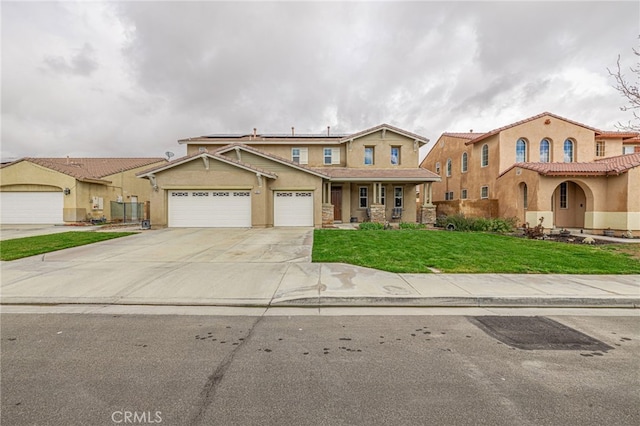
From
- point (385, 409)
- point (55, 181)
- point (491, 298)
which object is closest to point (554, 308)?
point (491, 298)

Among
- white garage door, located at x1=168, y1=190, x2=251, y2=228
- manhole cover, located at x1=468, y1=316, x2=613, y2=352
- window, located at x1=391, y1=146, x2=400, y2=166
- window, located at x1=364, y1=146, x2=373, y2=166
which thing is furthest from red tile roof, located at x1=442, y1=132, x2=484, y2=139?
manhole cover, located at x1=468, y1=316, x2=613, y2=352

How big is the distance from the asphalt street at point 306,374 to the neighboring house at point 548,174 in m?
15.2

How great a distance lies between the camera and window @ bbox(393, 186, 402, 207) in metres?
22.5

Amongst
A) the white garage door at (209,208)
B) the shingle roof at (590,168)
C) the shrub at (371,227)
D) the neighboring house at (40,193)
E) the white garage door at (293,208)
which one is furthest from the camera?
the neighboring house at (40,193)

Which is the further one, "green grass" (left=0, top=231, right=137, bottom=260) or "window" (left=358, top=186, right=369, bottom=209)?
"window" (left=358, top=186, right=369, bottom=209)

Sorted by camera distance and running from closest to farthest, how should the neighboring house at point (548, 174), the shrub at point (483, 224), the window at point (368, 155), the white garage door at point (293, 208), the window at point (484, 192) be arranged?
the neighboring house at point (548, 174)
the shrub at point (483, 224)
the white garage door at point (293, 208)
the window at point (484, 192)
the window at point (368, 155)

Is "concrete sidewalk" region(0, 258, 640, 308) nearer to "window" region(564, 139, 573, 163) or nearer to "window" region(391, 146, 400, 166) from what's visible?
"window" region(391, 146, 400, 166)

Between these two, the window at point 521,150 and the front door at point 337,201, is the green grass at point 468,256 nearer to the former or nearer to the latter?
the front door at point 337,201

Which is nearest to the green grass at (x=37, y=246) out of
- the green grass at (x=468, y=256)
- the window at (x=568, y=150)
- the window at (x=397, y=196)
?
the green grass at (x=468, y=256)

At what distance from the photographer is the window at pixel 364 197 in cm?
2241

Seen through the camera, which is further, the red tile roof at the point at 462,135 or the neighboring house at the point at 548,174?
the red tile roof at the point at 462,135

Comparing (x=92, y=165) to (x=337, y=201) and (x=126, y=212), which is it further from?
(x=337, y=201)

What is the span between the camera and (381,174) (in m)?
21.0

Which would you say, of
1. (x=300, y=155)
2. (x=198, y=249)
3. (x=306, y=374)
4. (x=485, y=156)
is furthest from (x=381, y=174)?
(x=306, y=374)
